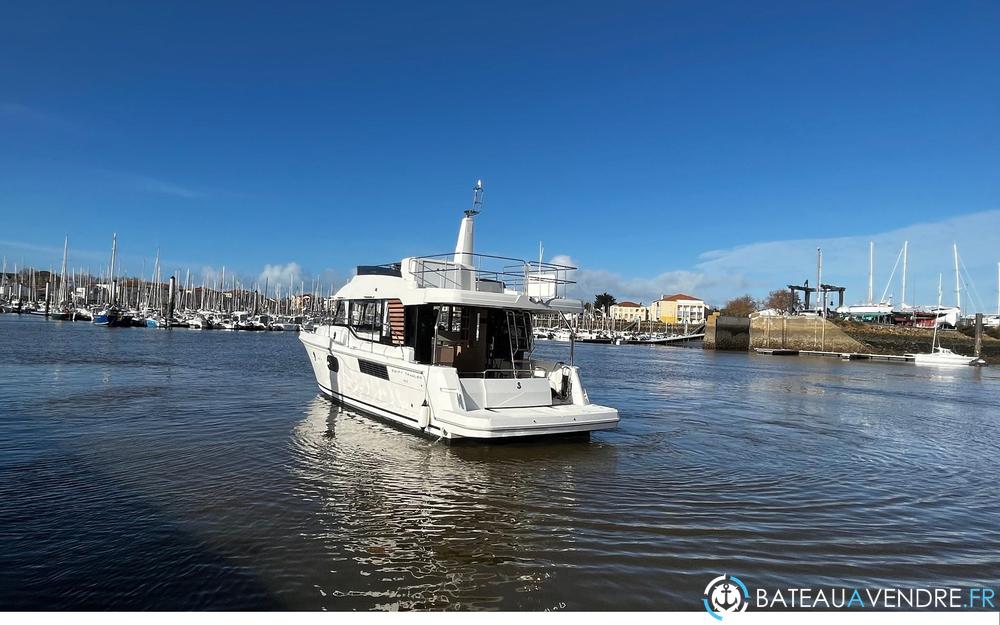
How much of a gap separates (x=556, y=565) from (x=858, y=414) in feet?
60.0

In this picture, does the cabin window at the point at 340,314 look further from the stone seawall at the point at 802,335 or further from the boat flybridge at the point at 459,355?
the stone seawall at the point at 802,335

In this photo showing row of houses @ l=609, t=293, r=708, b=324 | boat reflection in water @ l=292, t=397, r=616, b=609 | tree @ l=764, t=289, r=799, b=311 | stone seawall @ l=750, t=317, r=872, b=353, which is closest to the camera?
boat reflection in water @ l=292, t=397, r=616, b=609

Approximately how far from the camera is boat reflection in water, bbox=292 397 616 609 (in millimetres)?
5676

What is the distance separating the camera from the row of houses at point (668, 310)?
174163 millimetres

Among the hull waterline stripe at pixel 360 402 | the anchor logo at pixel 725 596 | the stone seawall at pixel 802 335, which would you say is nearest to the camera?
the anchor logo at pixel 725 596

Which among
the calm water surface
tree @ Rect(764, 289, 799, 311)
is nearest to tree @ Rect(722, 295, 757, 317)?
tree @ Rect(764, 289, 799, 311)

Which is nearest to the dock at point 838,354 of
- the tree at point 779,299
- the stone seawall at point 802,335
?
the stone seawall at point 802,335

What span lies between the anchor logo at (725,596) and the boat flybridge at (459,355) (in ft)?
17.8

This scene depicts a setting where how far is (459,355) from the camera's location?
13078 millimetres

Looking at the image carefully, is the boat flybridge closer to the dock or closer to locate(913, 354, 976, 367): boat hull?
locate(913, 354, 976, 367): boat hull

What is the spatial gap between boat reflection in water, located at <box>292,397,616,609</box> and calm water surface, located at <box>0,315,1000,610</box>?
0.12ft

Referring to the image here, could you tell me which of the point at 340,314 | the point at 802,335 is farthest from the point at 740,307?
the point at 340,314

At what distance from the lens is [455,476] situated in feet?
31.8

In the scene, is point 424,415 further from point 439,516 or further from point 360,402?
point 439,516
